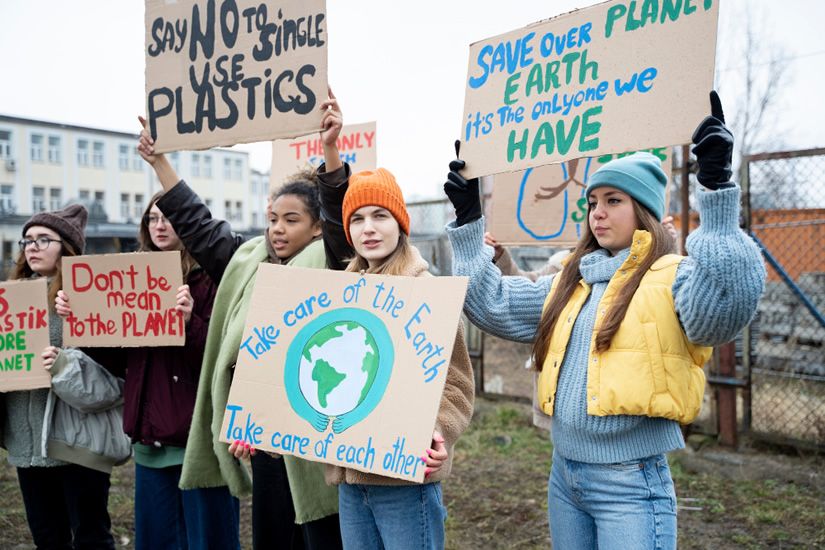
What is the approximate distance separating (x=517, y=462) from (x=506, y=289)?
123 inches

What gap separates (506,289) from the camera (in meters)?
2.08

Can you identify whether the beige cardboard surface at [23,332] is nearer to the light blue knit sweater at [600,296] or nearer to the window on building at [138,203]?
the light blue knit sweater at [600,296]

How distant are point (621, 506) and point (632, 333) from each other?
479 mm

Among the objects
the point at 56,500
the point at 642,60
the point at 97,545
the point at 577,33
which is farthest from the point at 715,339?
the point at 56,500

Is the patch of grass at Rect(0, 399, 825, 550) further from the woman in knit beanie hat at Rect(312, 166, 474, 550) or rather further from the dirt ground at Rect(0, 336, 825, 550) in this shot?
the woman in knit beanie hat at Rect(312, 166, 474, 550)

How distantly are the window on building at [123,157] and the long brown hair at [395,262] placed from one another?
49096mm

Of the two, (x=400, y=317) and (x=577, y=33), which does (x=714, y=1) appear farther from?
(x=400, y=317)

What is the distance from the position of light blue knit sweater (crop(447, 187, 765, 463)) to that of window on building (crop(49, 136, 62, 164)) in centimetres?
4858

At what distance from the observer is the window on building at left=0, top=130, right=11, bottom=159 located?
1601 inches

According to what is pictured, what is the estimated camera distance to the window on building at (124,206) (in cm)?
4592

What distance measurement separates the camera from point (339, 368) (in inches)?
76.7

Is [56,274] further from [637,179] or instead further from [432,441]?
[637,179]

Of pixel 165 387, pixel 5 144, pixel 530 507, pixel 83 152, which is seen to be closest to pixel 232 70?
pixel 165 387

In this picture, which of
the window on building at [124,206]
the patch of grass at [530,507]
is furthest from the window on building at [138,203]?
the patch of grass at [530,507]
